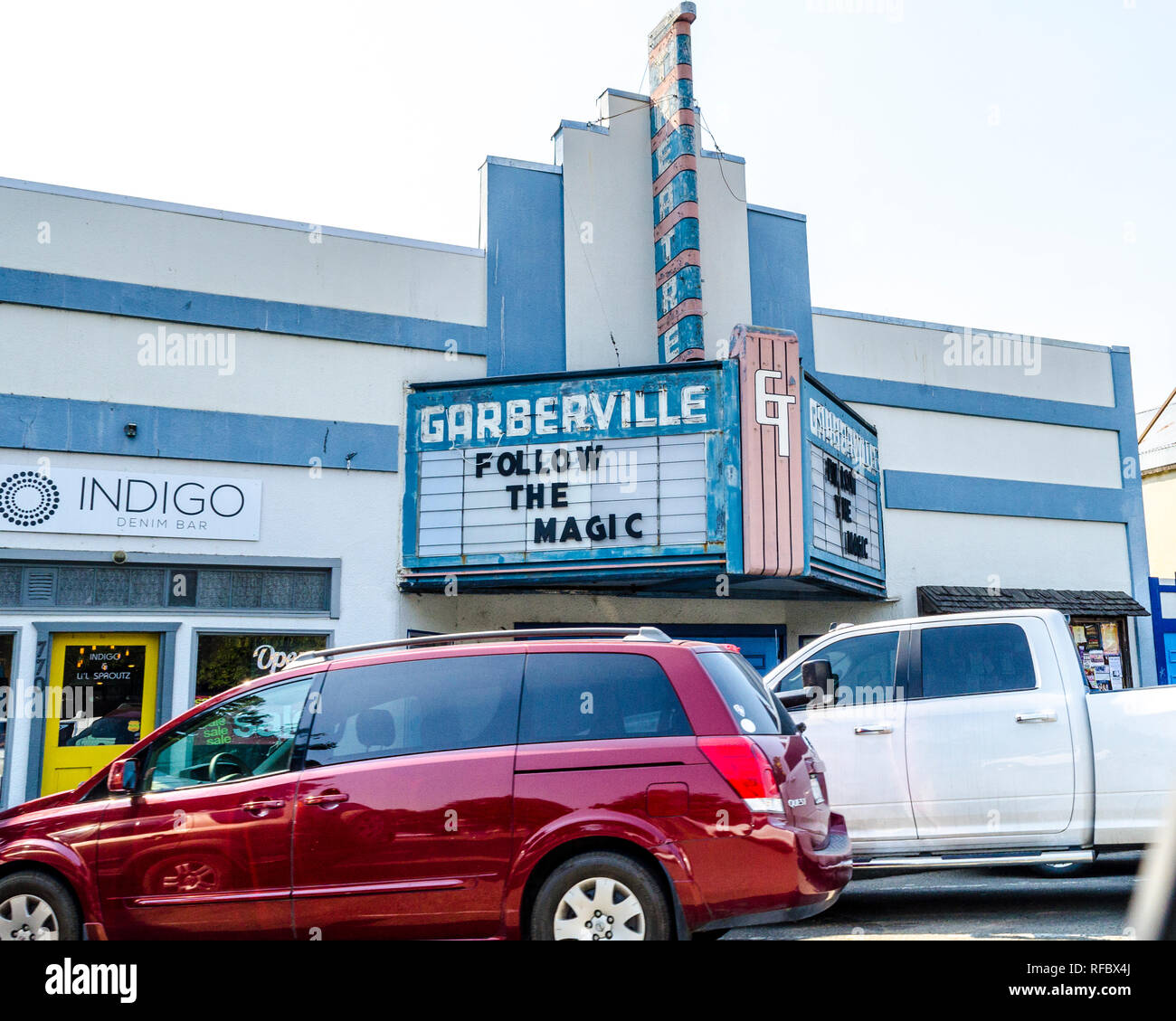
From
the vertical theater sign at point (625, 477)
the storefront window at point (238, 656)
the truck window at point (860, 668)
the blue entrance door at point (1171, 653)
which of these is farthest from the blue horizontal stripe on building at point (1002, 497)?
the storefront window at point (238, 656)

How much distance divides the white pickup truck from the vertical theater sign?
3.88 metres

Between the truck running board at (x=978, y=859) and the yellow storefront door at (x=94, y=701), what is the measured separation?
7811 mm

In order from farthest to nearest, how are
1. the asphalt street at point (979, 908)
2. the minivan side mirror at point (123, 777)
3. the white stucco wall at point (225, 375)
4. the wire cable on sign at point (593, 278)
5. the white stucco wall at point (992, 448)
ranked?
the white stucco wall at point (992, 448)
the wire cable on sign at point (593, 278)
the white stucco wall at point (225, 375)
the asphalt street at point (979, 908)
the minivan side mirror at point (123, 777)

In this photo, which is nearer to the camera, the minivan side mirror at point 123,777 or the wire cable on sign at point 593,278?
the minivan side mirror at point 123,777

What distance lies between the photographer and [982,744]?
717cm

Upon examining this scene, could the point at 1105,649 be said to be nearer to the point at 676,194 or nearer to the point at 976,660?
the point at 676,194

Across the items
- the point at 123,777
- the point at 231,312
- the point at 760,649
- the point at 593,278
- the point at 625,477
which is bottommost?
the point at 123,777

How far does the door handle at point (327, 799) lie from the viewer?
18.2 feet

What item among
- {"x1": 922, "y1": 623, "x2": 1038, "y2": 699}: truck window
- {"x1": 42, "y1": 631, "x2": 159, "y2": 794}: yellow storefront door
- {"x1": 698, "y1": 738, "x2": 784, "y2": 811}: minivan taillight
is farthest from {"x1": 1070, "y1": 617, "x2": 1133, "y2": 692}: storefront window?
{"x1": 42, "y1": 631, "x2": 159, "y2": 794}: yellow storefront door

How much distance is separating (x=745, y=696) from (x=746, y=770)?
58 cm

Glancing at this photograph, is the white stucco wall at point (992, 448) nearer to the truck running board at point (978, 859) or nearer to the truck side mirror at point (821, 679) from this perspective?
the truck side mirror at point (821, 679)

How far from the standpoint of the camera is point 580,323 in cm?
1402

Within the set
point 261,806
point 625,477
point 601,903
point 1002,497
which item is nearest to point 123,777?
point 261,806

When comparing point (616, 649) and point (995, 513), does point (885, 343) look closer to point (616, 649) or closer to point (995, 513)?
point (995, 513)
